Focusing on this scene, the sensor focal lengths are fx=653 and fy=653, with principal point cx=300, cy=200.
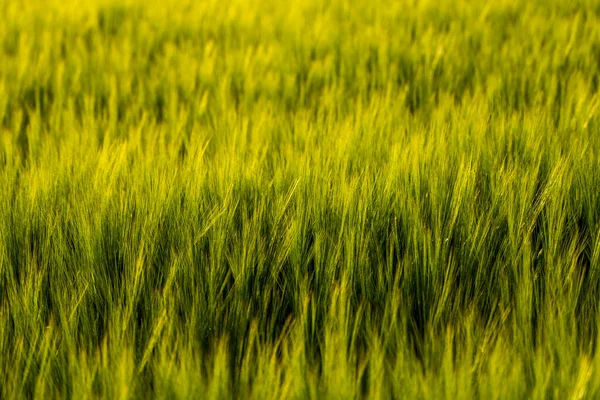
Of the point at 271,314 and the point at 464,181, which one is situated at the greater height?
the point at 464,181

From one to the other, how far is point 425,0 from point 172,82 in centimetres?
121

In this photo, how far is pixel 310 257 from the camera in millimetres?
998

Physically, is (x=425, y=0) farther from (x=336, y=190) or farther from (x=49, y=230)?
(x=49, y=230)

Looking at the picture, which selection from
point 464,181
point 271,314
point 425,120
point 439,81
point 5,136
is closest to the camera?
point 271,314

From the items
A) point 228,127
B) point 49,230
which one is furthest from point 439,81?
point 49,230

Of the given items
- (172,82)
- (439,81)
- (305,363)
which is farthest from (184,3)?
(305,363)

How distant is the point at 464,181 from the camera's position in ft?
3.51

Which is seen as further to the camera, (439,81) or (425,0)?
(425,0)

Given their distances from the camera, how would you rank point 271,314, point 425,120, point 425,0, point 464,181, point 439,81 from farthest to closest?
point 425,0, point 439,81, point 425,120, point 464,181, point 271,314

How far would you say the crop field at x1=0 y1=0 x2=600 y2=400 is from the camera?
0.80 metres

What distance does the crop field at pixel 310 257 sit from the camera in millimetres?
796

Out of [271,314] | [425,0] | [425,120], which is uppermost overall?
[425,0]

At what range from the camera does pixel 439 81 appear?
76.2 inches

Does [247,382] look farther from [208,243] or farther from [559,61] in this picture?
[559,61]
